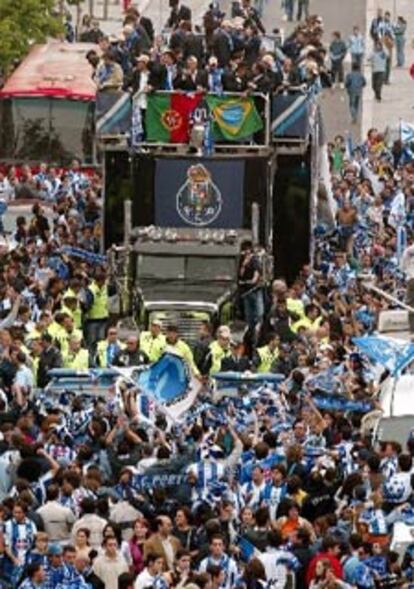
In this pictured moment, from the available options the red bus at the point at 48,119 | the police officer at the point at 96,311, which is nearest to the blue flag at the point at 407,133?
the red bus at the point at 48,119

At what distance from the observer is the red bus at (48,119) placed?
5875 centimetres

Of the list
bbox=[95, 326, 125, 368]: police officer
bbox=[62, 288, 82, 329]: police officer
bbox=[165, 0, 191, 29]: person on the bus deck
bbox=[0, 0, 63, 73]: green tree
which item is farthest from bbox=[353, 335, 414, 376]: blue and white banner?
bbox=[0, 0, 63, 73]: green tree

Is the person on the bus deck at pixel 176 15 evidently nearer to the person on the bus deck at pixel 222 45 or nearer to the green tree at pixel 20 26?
the person on the bus deck at pixel 222 45

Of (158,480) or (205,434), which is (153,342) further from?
(158,480)

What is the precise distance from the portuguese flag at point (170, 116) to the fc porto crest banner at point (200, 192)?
0.38m

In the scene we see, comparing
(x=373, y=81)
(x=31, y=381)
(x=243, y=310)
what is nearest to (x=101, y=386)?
(x=31, y=381)

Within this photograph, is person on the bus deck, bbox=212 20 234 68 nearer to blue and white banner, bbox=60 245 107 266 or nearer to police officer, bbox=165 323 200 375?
blue and white banner, bbox=60 245 107 266

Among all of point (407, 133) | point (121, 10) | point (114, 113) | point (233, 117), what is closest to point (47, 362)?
point (233, 117)

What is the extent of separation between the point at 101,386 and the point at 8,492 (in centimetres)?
355

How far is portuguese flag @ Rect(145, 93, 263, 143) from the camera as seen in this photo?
48781 millimetres

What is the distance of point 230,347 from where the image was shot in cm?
4200

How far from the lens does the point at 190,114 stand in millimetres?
48906

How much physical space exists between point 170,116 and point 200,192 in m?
1.01

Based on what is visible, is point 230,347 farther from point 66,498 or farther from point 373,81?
point 373,81
